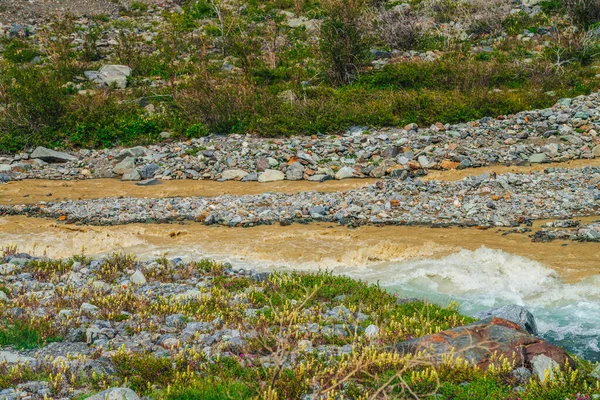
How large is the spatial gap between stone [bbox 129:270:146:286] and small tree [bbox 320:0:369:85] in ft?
55.8

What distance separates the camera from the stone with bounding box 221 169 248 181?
64.5 ft

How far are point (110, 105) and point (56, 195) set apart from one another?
21.8 ft

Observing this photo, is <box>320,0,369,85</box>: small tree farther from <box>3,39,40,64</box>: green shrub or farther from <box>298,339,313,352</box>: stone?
<box>298,339,313,352</box>: stone

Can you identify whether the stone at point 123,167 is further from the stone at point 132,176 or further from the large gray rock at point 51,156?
the large gray rock at point 51,156

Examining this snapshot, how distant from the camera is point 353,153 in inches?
798

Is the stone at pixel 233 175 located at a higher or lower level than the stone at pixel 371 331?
lower

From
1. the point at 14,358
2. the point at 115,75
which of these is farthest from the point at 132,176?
the point at 14,358

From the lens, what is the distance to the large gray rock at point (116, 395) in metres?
5.79

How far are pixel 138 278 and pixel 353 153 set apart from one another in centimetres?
1112

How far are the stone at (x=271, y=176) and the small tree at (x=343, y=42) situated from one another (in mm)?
8103

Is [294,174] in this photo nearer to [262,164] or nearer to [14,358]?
[262,164]

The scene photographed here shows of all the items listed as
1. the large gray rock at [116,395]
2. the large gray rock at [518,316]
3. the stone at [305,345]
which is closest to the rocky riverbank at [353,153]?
the large gray rock at [518,316]

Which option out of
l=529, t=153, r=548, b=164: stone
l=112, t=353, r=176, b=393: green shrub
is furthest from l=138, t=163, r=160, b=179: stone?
l=112, t=353, r=176, b=393: green shrub

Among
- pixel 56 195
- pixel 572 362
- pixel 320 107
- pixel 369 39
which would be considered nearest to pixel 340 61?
pixel 369 39
